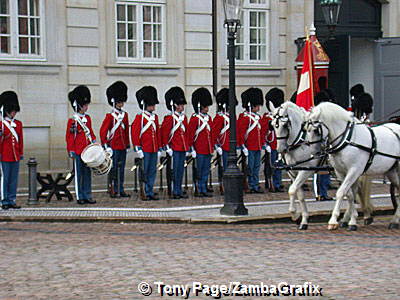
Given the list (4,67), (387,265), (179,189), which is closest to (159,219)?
(179,189)

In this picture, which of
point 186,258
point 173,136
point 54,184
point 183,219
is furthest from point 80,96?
point 186,258

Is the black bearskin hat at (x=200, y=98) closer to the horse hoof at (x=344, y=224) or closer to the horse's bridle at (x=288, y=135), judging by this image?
the horse's bridle at (x=288, y=135)

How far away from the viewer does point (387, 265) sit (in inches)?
391

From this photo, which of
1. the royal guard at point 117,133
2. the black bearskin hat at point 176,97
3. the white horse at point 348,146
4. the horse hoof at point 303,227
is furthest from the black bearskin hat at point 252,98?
the horse hoof at point 303,227

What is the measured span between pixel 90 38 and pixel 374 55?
8.37m

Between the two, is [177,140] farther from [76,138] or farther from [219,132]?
[76,138]

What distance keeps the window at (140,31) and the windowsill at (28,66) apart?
1.79 metres

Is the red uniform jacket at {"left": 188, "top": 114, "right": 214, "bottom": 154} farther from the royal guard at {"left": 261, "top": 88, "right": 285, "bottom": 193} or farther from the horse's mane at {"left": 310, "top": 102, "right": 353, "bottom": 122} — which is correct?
the horse's mane at {"left": 310, "top": 102, "right": 353, "bottom": 122}

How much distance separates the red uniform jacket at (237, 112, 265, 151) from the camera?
18109 millimetres

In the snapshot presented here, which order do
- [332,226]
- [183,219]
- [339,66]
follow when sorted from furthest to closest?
[339,66], [183,219], [332,226]

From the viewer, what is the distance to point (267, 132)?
18.4 meters

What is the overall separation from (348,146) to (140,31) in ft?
31.5

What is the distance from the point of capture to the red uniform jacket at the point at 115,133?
56.1ft

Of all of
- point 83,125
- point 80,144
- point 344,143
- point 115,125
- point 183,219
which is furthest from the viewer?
point 115,125
